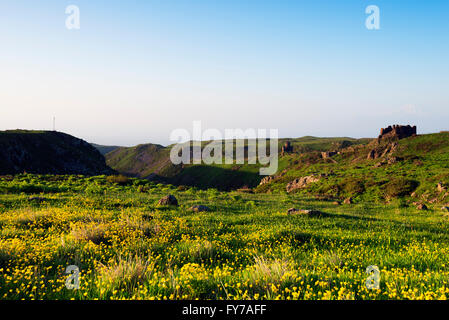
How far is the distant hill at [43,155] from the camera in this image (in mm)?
65000

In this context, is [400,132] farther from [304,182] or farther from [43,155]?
[43,155]

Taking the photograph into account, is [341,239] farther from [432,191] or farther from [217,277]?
[432,191]

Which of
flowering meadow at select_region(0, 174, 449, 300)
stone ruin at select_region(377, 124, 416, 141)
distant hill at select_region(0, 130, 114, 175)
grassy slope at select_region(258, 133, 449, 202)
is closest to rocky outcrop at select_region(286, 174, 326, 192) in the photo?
grassy slope at select_region(258, 133, 449, 202)

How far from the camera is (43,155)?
75500 millimetres

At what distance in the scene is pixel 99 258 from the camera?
7.11 m

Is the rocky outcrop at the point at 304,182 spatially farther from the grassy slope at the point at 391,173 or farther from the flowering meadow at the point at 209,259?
the flowering meadow at the point at 209,259

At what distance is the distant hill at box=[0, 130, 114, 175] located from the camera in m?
65.0

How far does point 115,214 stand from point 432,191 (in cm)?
4601

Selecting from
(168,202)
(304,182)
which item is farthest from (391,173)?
(168,202)

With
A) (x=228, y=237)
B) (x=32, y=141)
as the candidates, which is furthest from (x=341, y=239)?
(x=32, y=141)

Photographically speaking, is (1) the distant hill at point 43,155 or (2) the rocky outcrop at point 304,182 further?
(2) the rocky outcrop at point 304,182

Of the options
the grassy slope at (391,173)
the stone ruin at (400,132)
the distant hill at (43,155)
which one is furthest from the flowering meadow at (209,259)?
the stone ruin at (400,132)

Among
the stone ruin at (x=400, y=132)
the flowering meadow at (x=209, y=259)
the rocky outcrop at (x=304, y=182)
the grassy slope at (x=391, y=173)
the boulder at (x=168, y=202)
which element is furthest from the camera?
the stone ruin at (x=400, y=132)

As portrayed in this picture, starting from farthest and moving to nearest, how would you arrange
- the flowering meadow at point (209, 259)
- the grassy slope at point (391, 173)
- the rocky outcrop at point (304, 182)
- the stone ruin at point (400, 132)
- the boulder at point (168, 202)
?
the stone ruin at point (400, 132) → the rocky outcrop at point (304, 182) → the grassy slope at point (391, 173) → the boulder at point (168, 202) → the flowering meadow at point (209, 259)
